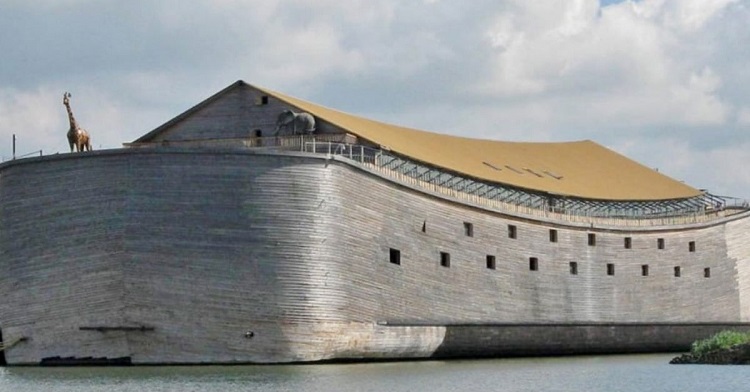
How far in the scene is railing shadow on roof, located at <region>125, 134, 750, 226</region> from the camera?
4934 cm

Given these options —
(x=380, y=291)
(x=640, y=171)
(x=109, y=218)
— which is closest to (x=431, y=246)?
(x=380, y=291)

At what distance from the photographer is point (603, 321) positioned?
59375mm

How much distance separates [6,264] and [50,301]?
2571 millimetres

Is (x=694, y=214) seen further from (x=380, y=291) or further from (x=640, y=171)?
(x=380, y=291)

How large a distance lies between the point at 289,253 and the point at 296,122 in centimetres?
818

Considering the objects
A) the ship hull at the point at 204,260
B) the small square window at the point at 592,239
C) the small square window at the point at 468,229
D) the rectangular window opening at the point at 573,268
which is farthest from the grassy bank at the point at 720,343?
the small square window at the point at 592,239

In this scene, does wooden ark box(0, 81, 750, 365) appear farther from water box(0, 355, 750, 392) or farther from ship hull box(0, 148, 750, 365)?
water box(0, 355, 750, 392)

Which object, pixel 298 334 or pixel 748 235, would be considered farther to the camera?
pixel 748 235

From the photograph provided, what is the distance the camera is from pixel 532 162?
6675cm

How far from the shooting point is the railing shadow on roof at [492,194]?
162 ft

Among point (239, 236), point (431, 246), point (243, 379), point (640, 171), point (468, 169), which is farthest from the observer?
point (640, 171)

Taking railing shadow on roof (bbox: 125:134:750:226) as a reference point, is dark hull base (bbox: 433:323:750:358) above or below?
below

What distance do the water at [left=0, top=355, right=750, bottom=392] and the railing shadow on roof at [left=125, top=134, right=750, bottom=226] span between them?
288 inches

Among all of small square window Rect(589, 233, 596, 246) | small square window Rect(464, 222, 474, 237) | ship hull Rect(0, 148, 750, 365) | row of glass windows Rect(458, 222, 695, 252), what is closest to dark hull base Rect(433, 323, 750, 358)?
ship hull Rect(0, 148, 750, 365)
